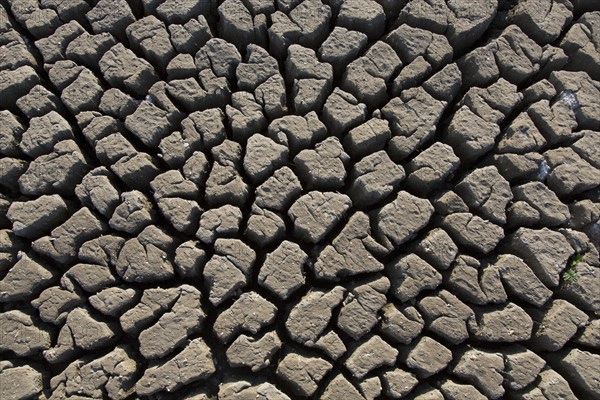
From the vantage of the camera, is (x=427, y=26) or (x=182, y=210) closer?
(x=182, y=210)

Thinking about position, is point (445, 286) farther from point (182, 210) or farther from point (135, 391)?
point (135, 391)

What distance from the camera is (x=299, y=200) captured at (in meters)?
2.57

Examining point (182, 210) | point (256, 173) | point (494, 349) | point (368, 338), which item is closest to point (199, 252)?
point (182, 210)

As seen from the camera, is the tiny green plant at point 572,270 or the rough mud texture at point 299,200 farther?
the tiny green plant at point 572,270

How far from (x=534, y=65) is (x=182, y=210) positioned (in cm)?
179

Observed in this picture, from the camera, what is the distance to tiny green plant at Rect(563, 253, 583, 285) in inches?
102

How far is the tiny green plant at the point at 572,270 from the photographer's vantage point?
258 cm

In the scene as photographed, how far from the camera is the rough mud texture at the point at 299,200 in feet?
8.08

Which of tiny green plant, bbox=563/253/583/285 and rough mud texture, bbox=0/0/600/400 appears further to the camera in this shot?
tiny green plant, bbox=563/253/583/285

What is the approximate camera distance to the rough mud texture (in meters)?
2.46

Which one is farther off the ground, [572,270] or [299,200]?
[572,270]

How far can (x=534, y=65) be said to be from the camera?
2855 mm

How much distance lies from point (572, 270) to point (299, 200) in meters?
1.22

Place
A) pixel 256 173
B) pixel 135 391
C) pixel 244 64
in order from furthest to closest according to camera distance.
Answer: pixel 244 64 < pixel 256 173 < pixel 135 391
